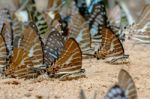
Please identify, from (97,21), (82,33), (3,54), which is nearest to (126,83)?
(3,54)

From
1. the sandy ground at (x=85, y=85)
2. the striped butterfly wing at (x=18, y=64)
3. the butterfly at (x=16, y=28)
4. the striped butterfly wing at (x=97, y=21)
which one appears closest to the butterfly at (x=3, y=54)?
the striped butterfly wing at (x=18, y=64)

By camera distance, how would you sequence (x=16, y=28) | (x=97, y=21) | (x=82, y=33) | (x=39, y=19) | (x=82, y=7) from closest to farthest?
1. (x=82, y=33)
2. (x=16, y=28)
3. (x=97, y=21)
4. (x=39, y=19)
5. (x=82, y=7)

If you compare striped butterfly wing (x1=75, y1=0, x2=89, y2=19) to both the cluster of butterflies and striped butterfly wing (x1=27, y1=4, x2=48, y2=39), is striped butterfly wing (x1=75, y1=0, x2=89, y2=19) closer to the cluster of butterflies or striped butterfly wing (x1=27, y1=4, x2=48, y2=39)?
striped butterfly wing (x1=27, y1=4, x2=48, y2=39)

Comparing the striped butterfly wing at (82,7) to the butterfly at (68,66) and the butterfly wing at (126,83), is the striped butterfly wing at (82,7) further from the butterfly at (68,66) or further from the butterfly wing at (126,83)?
the butterfly wing at (126,83)

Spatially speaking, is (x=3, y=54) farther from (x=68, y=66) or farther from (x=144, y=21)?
(x=144, y=21)

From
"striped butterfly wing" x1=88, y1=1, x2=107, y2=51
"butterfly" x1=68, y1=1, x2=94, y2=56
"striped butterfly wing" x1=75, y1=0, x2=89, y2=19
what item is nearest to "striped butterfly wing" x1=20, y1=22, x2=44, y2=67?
"butterfly" x1=68, y1=1, x2=94, y2=56
